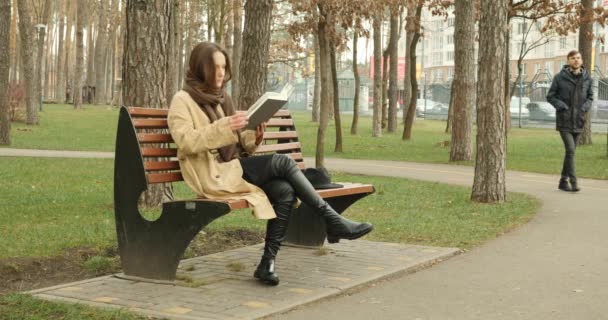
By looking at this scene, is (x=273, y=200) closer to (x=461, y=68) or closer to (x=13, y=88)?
(x=461, y=68)

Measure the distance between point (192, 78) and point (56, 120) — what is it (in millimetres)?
32002

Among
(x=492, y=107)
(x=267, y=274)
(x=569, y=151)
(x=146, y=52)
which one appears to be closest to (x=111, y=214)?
(x=146, y=52)

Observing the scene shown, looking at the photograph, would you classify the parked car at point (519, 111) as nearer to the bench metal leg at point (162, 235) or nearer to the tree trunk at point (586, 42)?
the tree trunk at point (586, 42)

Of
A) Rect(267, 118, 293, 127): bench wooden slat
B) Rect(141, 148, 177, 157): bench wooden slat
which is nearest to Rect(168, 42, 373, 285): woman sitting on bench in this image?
Rect(141, 148, 177, 157): bench wooden slat

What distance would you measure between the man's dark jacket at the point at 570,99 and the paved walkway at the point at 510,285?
10.4 ft

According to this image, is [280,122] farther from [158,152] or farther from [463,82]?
[463,82]

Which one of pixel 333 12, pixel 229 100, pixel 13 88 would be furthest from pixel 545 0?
pixel 13 88

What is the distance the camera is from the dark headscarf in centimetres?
623

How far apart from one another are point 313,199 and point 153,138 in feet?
3.85

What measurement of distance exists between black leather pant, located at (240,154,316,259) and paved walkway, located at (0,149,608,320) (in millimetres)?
641

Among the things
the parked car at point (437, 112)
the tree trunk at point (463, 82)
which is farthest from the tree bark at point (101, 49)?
the tree trunk at point (463, 82)

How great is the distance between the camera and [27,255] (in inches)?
276

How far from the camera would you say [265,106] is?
5.96 m

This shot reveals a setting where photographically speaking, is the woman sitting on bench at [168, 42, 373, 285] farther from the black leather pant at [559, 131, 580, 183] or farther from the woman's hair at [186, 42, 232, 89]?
the black leather pant at [559, 131, 580, 183]
